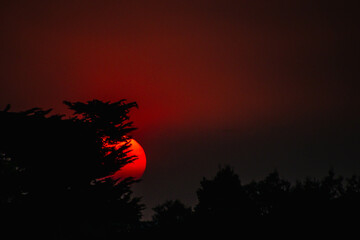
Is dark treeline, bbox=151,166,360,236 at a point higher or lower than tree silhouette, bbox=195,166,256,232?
lower

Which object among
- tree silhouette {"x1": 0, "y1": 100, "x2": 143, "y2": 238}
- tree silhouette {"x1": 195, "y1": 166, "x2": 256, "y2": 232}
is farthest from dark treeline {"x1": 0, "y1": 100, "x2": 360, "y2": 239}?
tree silhouette {"x1": 195, "y1": 166, "x2": 256, "y2": 232}

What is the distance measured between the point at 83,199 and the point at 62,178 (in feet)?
4.35

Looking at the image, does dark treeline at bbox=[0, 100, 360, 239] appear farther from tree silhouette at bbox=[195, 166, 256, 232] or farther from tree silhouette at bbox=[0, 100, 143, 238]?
tree silhouette at bbox=[195, 166, 256, 232]

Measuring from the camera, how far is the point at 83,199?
Result: 17.1 metres

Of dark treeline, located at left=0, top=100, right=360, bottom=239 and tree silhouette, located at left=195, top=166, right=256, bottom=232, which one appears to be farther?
tree silhouette, located at left=195, top=166, right=256, bottom=232

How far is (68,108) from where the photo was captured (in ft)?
68.4

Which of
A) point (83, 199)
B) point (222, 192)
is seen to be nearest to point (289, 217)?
point (83, 199)

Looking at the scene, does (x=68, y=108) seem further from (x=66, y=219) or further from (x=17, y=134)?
(x=66, y=219)

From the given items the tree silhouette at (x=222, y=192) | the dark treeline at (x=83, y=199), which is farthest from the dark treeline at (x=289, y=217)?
the tree silhouette at (x=222, y=192)

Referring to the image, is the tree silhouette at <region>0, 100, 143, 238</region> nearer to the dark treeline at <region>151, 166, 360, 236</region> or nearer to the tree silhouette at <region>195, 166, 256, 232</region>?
the dark treeline at <region>151, 166, 360, 236</region>

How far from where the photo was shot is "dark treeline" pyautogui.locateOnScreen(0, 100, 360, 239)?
53.4ft

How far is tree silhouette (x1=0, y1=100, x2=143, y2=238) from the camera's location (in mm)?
16891

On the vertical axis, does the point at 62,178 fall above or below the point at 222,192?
below

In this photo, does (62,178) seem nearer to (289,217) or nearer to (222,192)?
(289,217)
